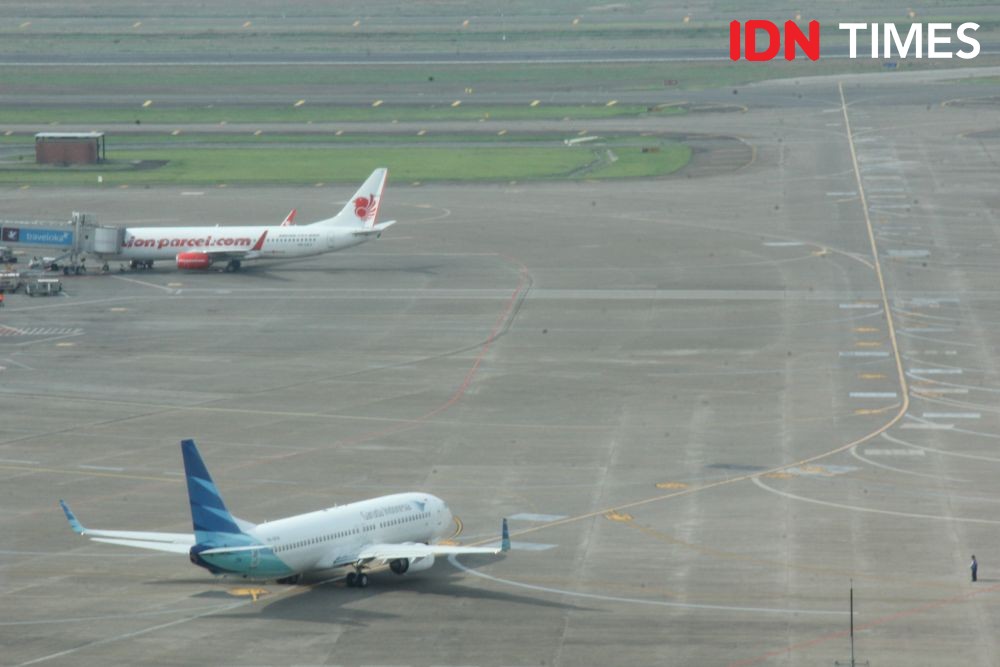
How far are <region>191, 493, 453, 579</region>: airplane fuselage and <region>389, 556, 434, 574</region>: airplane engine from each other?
3.82 feet

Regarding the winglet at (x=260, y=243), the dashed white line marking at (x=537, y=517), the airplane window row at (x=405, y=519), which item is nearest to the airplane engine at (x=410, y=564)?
the airplane window row at (x=405, y=519)

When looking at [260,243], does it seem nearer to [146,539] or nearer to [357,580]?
[146,539]

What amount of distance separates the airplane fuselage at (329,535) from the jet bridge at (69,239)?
259 ft

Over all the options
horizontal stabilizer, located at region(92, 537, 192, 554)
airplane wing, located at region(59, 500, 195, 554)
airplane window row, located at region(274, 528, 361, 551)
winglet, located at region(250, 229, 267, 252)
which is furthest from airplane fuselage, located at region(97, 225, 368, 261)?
horizontal stabilizer, located at region(92, 537, 192, 554)

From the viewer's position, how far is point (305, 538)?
6519 centimetres

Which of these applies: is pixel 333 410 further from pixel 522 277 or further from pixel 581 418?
pixel 522 277

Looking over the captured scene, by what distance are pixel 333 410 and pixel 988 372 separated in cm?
3937

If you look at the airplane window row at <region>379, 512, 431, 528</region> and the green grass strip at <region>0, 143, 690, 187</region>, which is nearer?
the airplane window row at <region>379, 512, 431, 528</region>

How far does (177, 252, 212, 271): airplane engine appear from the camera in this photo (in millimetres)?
Answer: 144250

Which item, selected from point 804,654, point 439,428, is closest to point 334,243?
point 439,428

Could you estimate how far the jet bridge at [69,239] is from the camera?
144m

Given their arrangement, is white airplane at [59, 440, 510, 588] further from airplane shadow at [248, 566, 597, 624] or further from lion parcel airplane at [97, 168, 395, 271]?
lion parcel airplane at [97, 168, 395, 271]

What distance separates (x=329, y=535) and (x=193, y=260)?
81.7 meters

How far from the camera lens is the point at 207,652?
195 ft
